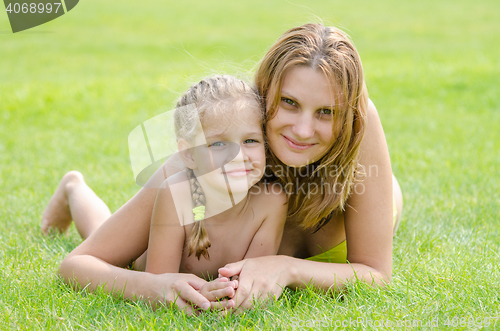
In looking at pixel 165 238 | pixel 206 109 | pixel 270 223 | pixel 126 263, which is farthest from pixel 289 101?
pixel 126 263

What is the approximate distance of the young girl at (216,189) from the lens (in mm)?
2482

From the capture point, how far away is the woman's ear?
2.55 metres

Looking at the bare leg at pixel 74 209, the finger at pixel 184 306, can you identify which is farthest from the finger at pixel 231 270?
the bare leg at pixel 74 209

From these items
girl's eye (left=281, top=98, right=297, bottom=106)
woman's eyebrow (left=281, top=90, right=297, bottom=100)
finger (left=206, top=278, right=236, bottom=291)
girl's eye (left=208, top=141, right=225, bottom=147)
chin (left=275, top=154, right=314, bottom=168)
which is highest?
woman's eyebrow (left=281, top=90, right=297, bottom=100)

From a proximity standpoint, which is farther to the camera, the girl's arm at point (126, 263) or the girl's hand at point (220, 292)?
the girl's arm at point (126, 263)

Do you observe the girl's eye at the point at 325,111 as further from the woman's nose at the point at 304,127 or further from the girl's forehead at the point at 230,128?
the girl's forehead at the point at 230,128

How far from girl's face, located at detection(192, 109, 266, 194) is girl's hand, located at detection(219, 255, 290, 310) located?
365 mm

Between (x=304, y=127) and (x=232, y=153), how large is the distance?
358 millimetres

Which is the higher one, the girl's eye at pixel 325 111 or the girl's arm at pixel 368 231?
the girl's eye at pixel 325 111

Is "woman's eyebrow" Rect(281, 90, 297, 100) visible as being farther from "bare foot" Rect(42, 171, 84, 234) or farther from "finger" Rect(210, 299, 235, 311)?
"bare foot" Rect(42, 171, 84, 234)

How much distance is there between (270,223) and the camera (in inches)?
105

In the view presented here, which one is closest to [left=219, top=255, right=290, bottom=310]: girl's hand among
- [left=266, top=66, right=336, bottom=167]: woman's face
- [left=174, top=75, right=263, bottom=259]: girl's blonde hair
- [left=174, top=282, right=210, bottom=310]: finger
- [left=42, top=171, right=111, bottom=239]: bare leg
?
[left=174, top=282, right=210, bottom=310]: finger

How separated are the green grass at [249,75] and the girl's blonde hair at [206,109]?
191mm

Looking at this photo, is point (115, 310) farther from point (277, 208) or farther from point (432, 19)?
point (432, 19)
